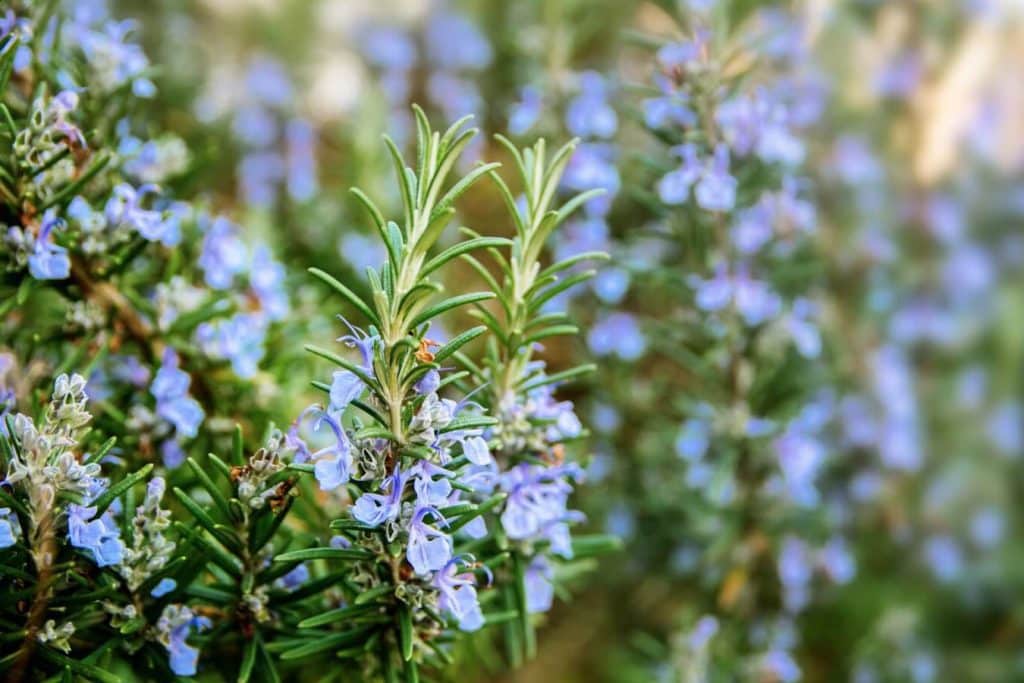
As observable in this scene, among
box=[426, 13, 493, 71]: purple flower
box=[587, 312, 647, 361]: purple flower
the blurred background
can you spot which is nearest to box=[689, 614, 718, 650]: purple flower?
the blurred background

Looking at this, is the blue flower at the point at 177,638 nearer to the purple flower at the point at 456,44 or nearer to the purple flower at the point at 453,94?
the purple flower at the point at 453,94

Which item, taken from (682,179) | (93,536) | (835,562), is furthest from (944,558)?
(93,536)

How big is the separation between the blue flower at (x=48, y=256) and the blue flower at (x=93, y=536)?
0.23 meters

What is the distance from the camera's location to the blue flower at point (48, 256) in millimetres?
754

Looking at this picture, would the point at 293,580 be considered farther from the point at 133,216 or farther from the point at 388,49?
the point at 388,49

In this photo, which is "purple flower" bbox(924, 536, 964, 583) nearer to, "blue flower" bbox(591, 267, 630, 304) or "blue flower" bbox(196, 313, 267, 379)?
"blue flower" bbox(591, 267, 630, 304)

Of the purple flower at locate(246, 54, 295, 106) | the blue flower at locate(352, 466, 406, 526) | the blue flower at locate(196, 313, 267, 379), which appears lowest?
the blue flower at locate(352, 466, 406, 526)

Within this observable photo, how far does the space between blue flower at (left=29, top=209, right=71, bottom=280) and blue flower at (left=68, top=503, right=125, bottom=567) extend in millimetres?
231

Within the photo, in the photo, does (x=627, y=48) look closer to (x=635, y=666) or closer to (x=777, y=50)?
(x=777, y=50)

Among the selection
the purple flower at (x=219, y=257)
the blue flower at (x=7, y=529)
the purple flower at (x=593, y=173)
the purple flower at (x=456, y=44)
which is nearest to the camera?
the blue flower at (x=7, y=529)

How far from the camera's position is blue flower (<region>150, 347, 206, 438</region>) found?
33.2 inches

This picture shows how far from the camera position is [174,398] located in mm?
856

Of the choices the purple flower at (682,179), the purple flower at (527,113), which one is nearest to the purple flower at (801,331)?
the purple flower at (682,179)

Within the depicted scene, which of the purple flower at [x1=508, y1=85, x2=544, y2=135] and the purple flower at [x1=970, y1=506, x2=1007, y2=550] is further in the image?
the purple flower at [x1=970, y1=506, x2=1007, y2=550]
